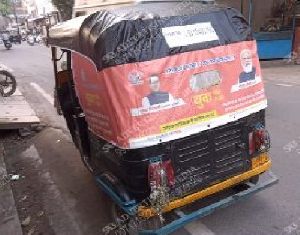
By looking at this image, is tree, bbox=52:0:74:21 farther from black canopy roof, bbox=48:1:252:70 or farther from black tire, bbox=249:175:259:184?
black tire, bbox=249:175:259:184

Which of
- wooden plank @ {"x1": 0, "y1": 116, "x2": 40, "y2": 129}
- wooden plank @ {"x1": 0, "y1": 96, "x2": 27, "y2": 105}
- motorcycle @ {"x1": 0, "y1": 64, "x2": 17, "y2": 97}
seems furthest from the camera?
motorcycle @ {"x1": 0, "y1": 64, "x2": 17, "y2": 97}

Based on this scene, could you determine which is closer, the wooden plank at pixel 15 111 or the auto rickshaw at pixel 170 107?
the auto rickshaw at pixel 170 107

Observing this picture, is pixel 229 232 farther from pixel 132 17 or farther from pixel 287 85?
pixel 287 85

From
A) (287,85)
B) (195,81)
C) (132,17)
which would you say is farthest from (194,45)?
(287,85)

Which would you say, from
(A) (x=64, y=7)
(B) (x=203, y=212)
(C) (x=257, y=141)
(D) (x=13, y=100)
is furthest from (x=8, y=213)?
(A) (x=64, y=7)

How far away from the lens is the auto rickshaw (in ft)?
10.8

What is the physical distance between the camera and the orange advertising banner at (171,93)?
328cm

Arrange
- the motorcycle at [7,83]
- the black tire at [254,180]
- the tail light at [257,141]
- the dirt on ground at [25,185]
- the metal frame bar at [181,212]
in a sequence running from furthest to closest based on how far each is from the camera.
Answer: the motorcycle at [7,83] < the dirt on ground at [25,185] < the black tire at [254,180] < the tail light at [257,141] < the metal frame bar at [181,212]

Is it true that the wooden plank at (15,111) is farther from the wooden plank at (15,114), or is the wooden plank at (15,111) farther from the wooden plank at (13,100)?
the wooden plank at (13,100)

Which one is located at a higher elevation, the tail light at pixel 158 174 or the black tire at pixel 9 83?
the tail light at pixel 158 174

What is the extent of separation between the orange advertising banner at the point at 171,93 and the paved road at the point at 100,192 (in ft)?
3.62

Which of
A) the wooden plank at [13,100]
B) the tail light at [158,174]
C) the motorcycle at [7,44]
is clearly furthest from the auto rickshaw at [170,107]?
the motorcycle at [7,44]

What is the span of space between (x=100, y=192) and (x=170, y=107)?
2.10 m

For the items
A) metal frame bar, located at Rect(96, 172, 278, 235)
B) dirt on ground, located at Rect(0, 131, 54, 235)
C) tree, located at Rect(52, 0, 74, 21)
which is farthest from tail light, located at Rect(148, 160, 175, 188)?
tree, located at Rect(52, 0, 74, 21)
